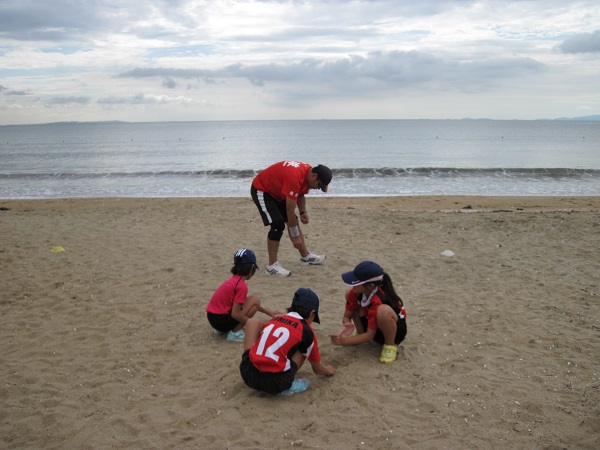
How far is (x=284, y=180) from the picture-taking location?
6277 millimetres

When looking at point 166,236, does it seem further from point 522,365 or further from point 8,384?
point 522,365

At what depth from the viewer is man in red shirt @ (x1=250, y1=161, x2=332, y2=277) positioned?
6.20m

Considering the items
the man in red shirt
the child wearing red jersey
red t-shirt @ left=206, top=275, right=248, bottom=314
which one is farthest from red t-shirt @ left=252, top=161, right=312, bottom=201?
the child wearing red jersey

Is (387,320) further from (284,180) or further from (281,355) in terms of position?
(284,180)

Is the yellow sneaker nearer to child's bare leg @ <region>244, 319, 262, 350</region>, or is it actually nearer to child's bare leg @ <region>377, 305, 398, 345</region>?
child's bare leg @ <region>377, 305, 398, 345</region>

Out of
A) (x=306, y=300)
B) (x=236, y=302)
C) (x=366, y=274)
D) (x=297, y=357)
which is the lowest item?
(x=297, y=357)

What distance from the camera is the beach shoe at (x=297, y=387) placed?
12.2 ft

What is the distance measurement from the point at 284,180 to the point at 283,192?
16 cm

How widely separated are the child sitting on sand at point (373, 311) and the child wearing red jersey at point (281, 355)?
20.7 inches

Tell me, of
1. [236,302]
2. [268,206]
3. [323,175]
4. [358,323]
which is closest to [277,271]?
[268,206]

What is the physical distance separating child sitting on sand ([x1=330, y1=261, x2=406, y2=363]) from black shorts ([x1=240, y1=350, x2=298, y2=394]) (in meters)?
0.67

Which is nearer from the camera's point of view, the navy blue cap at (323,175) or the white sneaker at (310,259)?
the navy blue cap at (323,175)

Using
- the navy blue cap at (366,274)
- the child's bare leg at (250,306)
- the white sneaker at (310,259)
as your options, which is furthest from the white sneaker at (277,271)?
the navy blue cap at (366,274)

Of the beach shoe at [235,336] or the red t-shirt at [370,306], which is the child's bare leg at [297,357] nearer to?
the red t-shirt at [370,306]
